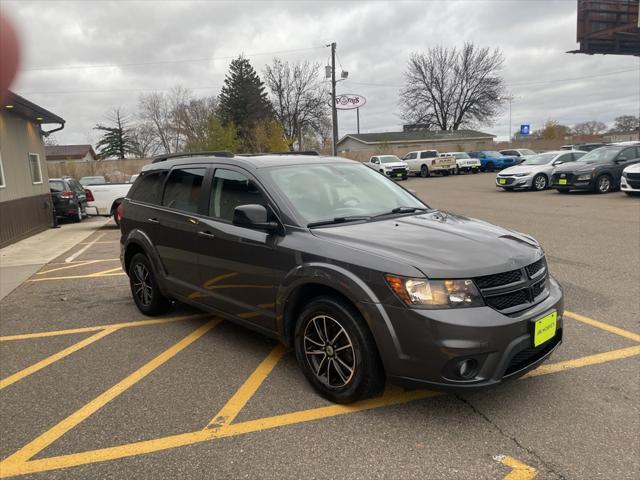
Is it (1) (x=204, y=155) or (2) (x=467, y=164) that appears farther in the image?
(2) (x=467, y=164)

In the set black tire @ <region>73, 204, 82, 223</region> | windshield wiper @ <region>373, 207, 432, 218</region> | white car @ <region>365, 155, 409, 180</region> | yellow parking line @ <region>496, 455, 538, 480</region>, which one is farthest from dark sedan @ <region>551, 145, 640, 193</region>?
black tire @ <region>73, 204, 82, 223</region>

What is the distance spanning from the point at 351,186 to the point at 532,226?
765 centimetres

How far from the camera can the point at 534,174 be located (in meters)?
19.3

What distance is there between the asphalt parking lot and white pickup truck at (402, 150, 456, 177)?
2951 cm

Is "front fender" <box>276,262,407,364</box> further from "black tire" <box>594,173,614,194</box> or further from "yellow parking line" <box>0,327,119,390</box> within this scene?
"black tire" <box>594,173,614,194</box>

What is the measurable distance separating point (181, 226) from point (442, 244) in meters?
2.56

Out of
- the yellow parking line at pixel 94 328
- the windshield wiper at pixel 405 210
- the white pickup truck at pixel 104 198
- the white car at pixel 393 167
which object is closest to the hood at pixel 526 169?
the white car at pixel 393 167

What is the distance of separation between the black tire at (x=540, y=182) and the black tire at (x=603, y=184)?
9.09 feet

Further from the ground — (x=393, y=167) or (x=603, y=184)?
(x=393, y=167)

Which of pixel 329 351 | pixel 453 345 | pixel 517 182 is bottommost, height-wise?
pixel 329 351

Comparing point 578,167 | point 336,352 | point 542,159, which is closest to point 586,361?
point 336,352

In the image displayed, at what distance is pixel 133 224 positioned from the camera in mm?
5559

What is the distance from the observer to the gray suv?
2.91 metres

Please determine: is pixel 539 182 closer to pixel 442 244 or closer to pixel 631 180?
pixel 631 180
